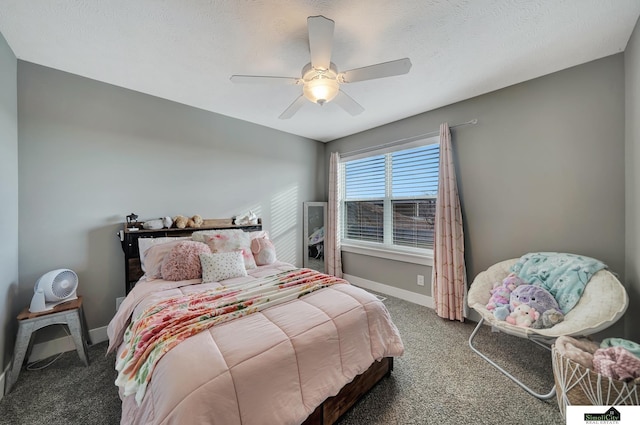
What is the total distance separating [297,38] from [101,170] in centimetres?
221

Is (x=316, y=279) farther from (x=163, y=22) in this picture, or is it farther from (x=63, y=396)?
(x=163, y=22)

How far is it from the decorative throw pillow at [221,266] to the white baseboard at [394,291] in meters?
2.16

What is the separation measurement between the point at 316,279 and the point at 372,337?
62 centimetres

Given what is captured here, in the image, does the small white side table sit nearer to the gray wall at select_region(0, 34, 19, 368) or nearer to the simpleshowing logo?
the gray wall at select_region(0, 34, 19, 368)

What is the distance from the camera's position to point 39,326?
5.78ft

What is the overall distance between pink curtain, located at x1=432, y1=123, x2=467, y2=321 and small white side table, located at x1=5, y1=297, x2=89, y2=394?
3405 mm

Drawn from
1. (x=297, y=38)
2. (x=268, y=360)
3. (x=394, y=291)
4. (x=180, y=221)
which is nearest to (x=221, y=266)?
(x=180, y=221)

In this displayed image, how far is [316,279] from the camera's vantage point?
1992mm

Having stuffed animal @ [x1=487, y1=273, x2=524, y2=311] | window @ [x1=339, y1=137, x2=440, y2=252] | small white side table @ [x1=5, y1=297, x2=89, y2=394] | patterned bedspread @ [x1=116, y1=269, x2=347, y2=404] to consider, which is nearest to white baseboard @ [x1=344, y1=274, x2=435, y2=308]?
window @ [x1=339, y1=137, x2=440, y2=252]

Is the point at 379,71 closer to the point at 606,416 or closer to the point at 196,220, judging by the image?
the point at 606,416

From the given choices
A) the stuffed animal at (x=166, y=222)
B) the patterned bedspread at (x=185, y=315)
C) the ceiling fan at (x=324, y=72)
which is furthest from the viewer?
the stuffed animal at (x=166, y=222)

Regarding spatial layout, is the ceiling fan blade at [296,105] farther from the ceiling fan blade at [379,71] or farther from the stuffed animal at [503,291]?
the stuffed animal at [503,291]

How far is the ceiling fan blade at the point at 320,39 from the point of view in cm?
126

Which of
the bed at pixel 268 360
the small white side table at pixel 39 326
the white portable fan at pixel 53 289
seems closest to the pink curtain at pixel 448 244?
the bed at pixel 268 360
